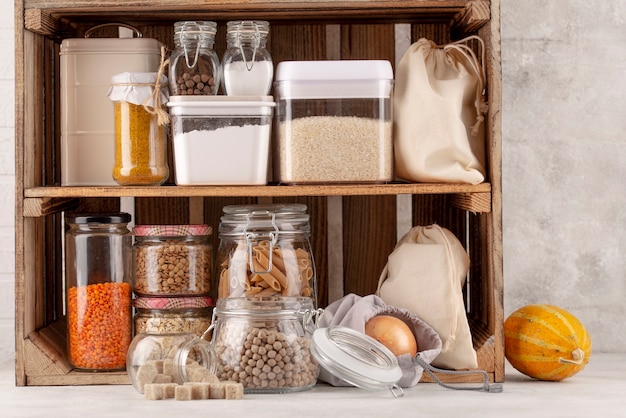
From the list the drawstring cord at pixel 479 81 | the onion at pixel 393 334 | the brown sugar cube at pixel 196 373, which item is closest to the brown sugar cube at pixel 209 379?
the brown sugar cube at pixel 196 373

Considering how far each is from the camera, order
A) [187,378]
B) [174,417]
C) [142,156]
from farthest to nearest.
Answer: [142,156] < [187,378] < [174,417]

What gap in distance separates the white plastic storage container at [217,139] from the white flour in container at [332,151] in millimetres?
62

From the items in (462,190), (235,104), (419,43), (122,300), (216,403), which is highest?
(419,43)

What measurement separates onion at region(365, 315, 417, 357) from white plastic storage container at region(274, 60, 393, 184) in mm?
243

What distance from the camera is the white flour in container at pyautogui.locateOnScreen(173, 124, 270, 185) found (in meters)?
1.60

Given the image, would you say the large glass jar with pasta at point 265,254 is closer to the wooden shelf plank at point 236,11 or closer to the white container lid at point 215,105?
the white container lid at point 215,105

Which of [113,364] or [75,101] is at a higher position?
[75,101]

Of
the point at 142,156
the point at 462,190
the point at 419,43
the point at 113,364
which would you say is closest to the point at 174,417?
the point at 113,364

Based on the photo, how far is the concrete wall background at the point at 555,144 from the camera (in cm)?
198

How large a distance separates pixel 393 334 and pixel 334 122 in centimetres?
37

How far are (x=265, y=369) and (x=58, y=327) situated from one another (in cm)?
53

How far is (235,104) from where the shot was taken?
5.26 feet

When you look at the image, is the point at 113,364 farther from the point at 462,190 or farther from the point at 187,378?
the point at 462,190

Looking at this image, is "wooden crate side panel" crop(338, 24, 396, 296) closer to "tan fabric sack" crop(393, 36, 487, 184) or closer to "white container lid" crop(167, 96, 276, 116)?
"tan fabric sack" crop(393, 36, 487, 184)
